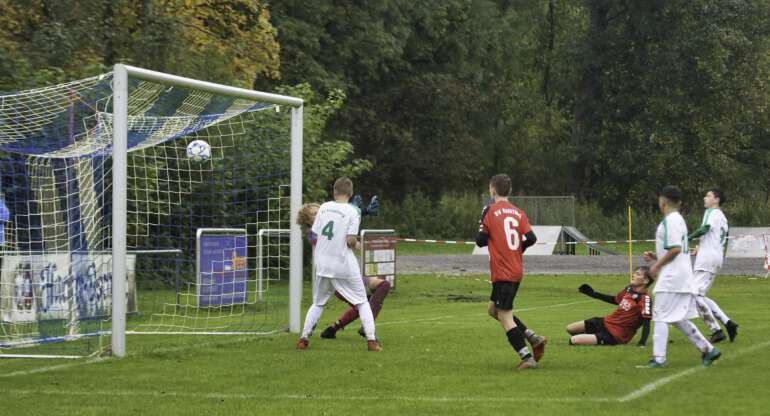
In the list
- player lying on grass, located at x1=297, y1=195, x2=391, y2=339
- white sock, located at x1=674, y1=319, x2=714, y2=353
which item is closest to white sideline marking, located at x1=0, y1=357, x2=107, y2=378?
player lying on grass, located at x1=297, y1=195, x2=391, y2=339

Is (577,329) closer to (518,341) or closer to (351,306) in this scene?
(351,306)

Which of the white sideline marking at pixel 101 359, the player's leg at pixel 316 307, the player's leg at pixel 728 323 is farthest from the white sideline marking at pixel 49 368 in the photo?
the player's leg at pixel 728 323

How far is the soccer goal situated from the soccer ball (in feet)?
0.08

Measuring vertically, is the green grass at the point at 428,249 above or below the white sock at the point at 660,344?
below

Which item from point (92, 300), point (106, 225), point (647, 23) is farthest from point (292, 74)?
point (92, 300)

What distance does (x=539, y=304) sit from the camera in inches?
862

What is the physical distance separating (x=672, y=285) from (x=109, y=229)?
28.7 ft

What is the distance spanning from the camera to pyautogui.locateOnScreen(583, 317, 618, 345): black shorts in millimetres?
13859

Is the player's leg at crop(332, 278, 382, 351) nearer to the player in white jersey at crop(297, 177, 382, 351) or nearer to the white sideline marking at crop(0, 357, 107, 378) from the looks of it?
the player in white jersey at crop(297, 177, 382, 351)

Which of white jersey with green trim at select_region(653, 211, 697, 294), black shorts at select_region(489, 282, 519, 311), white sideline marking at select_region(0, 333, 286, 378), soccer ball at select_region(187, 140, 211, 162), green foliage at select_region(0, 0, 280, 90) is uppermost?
green foliage at select_region(0, 0, 280, 90)

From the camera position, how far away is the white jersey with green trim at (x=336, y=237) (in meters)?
13.6

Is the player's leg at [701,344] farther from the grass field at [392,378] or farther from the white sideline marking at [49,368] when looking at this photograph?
the white sideline marking at [49,368]

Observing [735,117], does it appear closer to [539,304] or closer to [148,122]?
[539,304]

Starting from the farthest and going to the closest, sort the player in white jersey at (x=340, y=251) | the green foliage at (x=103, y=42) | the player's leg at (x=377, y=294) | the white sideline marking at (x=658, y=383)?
the green foliage at (x=103, y=42), the player's leg at (x=377, y=294), the player in white jersey at (x=340, y=251), the white sideline marking at (x=658, y=383)
